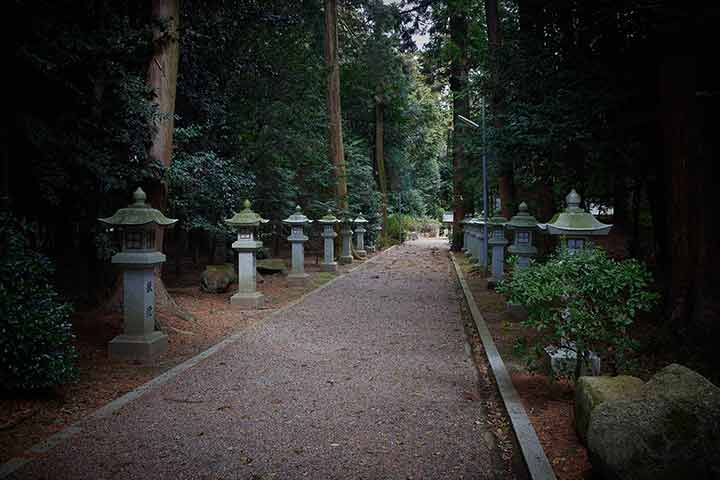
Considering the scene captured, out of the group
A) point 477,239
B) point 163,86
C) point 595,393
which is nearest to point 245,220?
point 163,86

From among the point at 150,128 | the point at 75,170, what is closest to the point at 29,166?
the point at 75,170

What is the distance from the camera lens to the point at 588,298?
14.3 ft

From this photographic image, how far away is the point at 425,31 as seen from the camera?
20594 millimetres

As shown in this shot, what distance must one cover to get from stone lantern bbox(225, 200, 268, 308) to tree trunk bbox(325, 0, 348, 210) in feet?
29.5

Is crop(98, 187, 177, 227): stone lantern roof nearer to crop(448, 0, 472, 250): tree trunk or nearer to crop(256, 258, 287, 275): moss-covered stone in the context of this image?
crop(256, 258, 287, 275): moss-covered stone

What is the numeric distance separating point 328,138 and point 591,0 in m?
14.6

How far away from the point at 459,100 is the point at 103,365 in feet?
63.0

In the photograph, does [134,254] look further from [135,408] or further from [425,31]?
[425,31]

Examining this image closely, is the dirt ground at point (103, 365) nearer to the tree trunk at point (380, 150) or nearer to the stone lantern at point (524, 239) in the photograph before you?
the stone lantern at point (524, 239)

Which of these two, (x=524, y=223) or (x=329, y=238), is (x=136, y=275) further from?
(x=329, y=238)

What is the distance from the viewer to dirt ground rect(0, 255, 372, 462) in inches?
160

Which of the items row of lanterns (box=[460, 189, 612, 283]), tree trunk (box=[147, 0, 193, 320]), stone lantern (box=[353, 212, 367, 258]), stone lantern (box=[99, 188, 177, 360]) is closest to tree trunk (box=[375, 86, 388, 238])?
stone lantern (box=[353, 212, 367, 258])

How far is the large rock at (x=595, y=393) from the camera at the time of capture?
10.9 ft

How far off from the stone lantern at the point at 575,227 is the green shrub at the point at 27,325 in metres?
5.03
